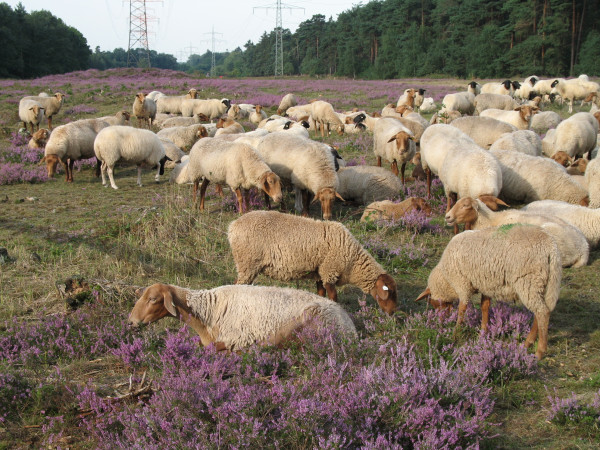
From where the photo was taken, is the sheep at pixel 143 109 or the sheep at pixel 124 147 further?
the sheep at pixel 143 109

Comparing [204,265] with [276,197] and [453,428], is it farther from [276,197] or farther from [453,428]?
[453,428]

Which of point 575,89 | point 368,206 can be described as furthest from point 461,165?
point 575,89

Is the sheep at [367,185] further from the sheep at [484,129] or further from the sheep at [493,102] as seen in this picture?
the sheep at [493,102]

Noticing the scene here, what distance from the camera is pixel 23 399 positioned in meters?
4.38

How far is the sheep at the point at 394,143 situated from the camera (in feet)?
41.9

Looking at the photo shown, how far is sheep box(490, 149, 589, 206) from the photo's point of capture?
10.2 meters

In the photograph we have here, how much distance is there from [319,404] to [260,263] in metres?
3.07

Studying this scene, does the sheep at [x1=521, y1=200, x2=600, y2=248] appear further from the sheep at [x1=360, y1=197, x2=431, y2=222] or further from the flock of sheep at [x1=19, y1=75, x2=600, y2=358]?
the sheep at [x1=360, y1=197, x2=431, y2=222]

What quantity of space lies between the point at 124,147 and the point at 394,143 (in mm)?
6942

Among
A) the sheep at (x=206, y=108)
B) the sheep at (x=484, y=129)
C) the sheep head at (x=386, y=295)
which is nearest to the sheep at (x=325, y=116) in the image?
the sheep at (x=206, y=108)

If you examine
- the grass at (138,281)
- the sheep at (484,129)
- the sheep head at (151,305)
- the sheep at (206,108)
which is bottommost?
the grass at (138,281)

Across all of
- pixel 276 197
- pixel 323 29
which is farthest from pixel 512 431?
pixel 323 29

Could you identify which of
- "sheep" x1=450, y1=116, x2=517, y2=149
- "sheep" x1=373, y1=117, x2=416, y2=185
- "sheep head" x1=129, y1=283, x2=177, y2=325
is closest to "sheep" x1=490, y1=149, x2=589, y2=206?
"sheep" x1=373, y1=117, x2=416, y2=185

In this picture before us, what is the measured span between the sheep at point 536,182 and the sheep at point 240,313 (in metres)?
6.64
